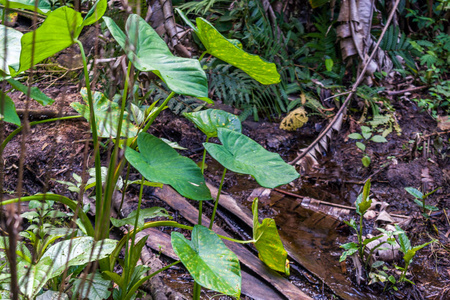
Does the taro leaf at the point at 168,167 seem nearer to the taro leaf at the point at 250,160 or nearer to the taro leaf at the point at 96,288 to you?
the taro leaf at the point at 250,160

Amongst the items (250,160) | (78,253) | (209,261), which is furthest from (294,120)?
(78,253)

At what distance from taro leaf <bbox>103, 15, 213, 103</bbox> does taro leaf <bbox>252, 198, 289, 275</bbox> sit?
51 cm

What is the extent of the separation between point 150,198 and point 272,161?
3.42 feet

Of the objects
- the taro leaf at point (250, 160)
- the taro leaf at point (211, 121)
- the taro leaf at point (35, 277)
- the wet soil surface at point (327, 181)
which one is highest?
the taro leaf at point (211, 121)

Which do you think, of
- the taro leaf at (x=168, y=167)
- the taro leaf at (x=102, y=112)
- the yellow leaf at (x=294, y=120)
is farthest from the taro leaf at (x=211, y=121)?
the yellow leaf at (x=294, y=120)

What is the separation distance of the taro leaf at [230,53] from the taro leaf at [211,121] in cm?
19

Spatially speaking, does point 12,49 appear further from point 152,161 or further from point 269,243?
point 269,243

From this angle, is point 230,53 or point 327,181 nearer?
point 230,53

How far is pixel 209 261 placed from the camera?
1.05 m

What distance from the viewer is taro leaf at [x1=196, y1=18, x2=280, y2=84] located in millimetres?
1146

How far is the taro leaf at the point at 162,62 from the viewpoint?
3.28 feet

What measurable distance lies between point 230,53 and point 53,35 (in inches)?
20.8

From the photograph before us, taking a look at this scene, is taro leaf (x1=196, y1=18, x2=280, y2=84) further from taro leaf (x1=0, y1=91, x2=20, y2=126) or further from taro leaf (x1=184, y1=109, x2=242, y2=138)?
taro leaf (x1=0, y1=91, x2=20, y2=126)

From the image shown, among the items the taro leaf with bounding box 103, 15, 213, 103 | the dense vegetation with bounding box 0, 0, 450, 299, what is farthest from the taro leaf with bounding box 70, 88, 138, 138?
the taro leaf with bounding box 103, 15, 213, 103
